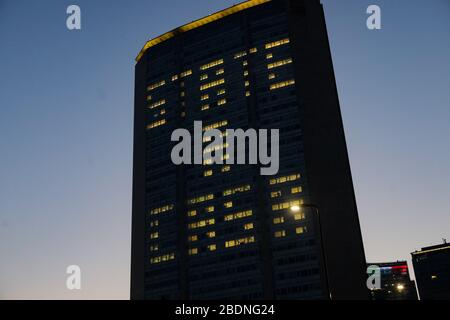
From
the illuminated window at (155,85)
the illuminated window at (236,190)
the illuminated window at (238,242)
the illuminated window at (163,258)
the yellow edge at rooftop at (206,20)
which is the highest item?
the yellow edge at rooftop at (206,20)

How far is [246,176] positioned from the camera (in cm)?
15088

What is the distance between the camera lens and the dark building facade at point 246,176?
136m

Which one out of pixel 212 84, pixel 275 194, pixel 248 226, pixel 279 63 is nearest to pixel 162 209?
pixel 248 226

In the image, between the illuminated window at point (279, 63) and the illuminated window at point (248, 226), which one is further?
the illuminated window at point (279, 63)

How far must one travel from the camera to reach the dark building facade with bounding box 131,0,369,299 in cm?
13600

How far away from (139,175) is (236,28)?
221 ft

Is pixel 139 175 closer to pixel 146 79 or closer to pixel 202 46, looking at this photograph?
pixel 146 79

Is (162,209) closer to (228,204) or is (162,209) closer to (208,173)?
(208,173)

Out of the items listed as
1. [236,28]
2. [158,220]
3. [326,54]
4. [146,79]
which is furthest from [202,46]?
[158,220]

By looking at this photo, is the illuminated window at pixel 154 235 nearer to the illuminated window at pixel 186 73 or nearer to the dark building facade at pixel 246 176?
the dark building facade at pixel 246 176

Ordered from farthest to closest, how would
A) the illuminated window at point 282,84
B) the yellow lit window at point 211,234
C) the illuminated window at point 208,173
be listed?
the illuminated window at point 208,173
the illuminated window at point 282,84
the yellow lit window at point 211,234

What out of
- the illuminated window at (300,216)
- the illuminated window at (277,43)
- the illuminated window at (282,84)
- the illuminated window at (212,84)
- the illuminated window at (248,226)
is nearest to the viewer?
the illuminated window at (300,216)

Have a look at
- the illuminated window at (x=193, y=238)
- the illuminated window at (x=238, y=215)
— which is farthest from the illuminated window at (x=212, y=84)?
the illuminated window at (x=193, y=238)

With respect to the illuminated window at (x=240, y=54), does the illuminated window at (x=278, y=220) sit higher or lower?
lower
